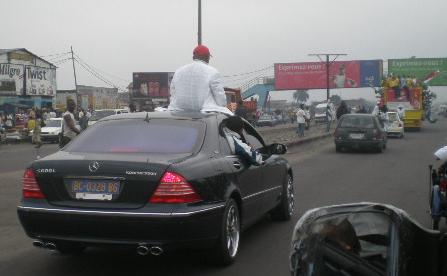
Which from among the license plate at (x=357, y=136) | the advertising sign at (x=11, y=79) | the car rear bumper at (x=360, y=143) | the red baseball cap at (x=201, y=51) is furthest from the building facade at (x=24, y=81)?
the red baseball cap at (x=201, y=51)

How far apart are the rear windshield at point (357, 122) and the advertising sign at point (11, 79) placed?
2668 centimetres

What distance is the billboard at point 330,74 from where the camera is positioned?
70062mm

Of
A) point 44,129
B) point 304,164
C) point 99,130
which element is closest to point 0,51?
point 44,129

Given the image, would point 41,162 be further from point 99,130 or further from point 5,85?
point 5,85

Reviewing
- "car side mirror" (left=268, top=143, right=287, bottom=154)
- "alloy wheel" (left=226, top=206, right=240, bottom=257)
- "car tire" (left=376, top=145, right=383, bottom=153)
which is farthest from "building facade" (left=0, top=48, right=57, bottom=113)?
"alloy wheel" (left=226, top=206, right=240, bottom=257)

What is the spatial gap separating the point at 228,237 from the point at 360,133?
53.2 ft

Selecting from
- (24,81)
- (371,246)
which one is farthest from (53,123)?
(371,246)

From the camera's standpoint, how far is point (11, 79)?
136ft

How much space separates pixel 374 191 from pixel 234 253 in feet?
19.3

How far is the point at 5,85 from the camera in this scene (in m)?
40.6

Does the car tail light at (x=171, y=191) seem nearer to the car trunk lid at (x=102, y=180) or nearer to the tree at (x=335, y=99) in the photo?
the car trunk lid at (x=102, y=180)

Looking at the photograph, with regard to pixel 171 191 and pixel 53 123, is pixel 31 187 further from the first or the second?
pixel 53 123

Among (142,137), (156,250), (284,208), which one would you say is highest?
(142,137)

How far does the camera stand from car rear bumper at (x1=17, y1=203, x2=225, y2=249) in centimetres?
496
